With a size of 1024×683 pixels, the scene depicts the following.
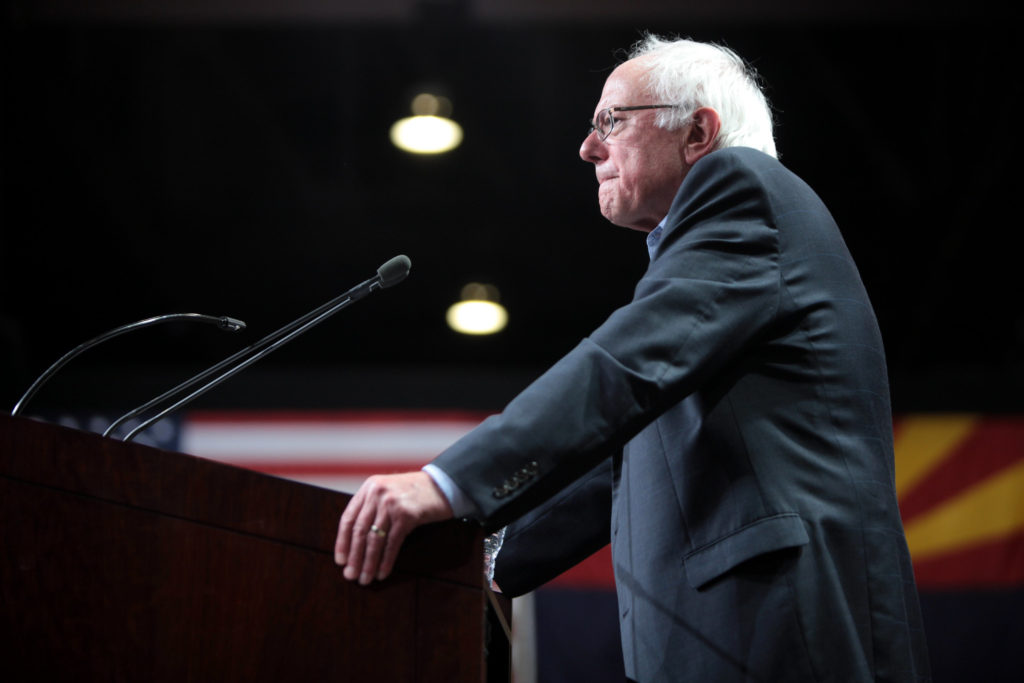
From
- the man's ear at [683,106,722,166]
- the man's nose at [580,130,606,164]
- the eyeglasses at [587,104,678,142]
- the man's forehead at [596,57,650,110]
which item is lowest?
the man's ear at [683,106,722,166]

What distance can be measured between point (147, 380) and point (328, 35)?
2.41 metres

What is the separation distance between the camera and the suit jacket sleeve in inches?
47.9

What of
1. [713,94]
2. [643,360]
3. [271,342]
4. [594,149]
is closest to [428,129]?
[594,149]

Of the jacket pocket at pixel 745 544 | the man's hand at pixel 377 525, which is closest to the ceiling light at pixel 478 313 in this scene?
the jacket pocket at pixel 745 544

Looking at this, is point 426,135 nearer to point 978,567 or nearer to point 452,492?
point 978,567

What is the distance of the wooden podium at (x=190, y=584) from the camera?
43.9 inches

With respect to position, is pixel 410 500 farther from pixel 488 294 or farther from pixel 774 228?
pixel 488 294

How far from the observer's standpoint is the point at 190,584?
1.13 metres

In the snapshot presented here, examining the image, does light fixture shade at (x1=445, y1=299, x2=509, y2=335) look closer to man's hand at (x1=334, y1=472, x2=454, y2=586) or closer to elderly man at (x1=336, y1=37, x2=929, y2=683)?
elderly man at (x1=336, y1=37, x2=929, y2=683)

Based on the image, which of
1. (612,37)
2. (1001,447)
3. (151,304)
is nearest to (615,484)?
(612,37)

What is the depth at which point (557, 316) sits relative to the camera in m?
6.66

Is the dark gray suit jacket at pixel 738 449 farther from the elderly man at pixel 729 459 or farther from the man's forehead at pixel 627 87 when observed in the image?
the man's forehead at pixel 627 87

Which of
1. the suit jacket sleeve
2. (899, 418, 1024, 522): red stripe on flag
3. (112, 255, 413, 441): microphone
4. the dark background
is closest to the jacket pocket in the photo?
the suit jacket sleeve

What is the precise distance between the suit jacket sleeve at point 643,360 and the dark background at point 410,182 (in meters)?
3.10
